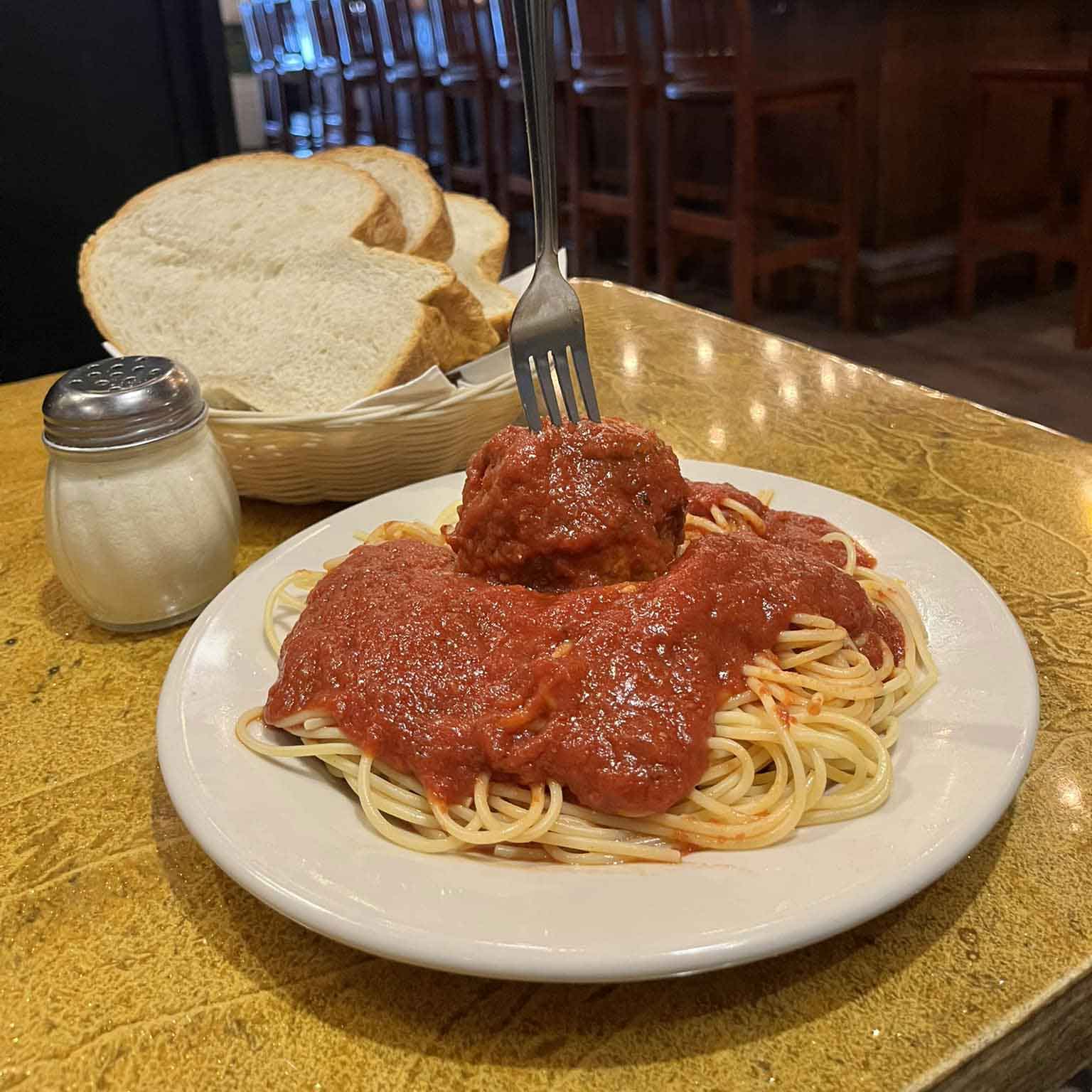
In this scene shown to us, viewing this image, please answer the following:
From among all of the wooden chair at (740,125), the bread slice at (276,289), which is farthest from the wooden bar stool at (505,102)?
the bread slice at (276,289)

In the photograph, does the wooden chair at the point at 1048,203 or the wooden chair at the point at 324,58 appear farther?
the wooden chair at the point at 324,58

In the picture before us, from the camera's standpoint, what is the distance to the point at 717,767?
3.66ft

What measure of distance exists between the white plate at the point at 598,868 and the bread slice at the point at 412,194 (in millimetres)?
1278

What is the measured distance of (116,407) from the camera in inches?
52.7

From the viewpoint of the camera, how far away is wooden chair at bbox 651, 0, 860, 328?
515 centimetres

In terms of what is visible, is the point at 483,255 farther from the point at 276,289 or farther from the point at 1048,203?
the point at 1048,203

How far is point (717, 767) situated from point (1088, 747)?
0.44 metres

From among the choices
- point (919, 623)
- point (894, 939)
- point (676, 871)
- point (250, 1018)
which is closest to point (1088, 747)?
point (919, 623)

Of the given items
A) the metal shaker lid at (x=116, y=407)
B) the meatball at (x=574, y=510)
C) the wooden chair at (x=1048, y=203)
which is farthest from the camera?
the wooden chair at (x=1048, y=203)

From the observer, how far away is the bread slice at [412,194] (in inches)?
88.4

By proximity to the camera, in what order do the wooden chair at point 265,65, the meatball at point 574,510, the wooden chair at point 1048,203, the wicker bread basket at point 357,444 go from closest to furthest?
1. the meatball at point 574,510
2. the wicker bread basket at point 357,444
3. the wooden chair at point 1048,203
4. the wooden chair at point 265,65

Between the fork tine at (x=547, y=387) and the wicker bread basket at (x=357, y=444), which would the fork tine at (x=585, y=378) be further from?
the wicker bread basket at (x=357, y=444)

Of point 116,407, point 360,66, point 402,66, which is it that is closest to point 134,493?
point 116,407

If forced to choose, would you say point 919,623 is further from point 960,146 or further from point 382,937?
Result: point 960,146
